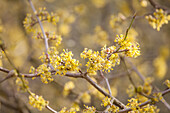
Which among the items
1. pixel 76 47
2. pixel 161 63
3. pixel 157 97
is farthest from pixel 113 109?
pixel 76 47

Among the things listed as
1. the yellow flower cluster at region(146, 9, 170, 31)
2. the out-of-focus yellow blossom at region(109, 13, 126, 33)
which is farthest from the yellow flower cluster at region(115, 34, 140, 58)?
the out-of-focus yellow blossom at region(109, 13, 126, 33)

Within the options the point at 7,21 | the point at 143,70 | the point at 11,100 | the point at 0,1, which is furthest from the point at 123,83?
the point at 0,1

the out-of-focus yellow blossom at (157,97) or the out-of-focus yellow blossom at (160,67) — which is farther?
the out-of-focus yellow blossom at (160,67)

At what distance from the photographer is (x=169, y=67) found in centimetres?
554

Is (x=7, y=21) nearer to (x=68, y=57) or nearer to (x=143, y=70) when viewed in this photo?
(x=143, y=70)

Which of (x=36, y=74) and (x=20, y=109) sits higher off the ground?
(x=20, y=109)

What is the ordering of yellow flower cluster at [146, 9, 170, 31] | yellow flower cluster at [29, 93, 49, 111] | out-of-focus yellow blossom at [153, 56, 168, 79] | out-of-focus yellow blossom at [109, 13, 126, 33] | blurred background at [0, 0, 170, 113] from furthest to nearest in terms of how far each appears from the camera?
out-of-focus yellow blossom at [153, 56, 168, 79], blurred background at [0, 0, 170, 113], out-of-focus yellow blossom at [109, 13, 126, 33], yellow flower cluster at [146, 9, 170, 31], yellow flower cluster at [29, 93, 49, 111]

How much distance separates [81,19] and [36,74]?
16.6ft

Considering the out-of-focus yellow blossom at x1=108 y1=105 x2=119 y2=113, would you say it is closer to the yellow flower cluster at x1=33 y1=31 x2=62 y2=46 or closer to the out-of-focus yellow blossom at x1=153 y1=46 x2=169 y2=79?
the yellow flower cluster at x1=33 y1=31 x2=62 y2=46

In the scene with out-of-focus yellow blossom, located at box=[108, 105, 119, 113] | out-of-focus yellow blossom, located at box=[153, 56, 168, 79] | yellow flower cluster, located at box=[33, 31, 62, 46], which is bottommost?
out-of-focus yellow blossom, located at box=[108, 105, 119, 113]

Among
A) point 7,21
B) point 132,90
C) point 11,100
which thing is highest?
point 7,21

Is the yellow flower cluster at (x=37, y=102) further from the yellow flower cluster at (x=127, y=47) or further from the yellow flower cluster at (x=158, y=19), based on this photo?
the yellow flower cluster at (x=158, y=19)

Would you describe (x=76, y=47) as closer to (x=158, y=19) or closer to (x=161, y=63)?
(x=161, y=63)

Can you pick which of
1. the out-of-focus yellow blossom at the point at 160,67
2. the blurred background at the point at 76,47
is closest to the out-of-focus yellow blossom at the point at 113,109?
the blurred background at the point at 76,47
